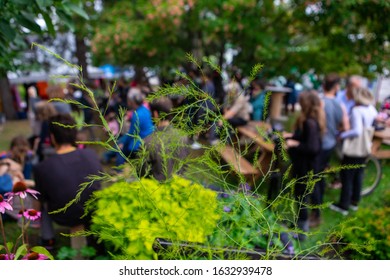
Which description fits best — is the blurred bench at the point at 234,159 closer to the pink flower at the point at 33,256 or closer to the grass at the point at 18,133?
the pink flower at the point at 33,256

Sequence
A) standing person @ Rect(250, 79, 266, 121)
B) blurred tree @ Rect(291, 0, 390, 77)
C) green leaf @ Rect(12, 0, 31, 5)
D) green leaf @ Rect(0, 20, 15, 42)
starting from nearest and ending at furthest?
green leaf @ Rect(12, 0, 31, 5) → green leaf @ Rect(0, 20, 15, 42) → blurred tree @ Rect(291, 0, 390, 77) → standing person @ Rect(250, 79, 266, 121)

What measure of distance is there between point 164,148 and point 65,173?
1675 mm

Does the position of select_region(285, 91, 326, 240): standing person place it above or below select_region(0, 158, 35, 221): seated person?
above

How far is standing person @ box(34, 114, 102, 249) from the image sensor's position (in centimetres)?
301

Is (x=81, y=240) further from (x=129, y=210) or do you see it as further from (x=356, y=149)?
(x=356, y=149)

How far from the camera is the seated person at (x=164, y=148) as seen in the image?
1.54 m

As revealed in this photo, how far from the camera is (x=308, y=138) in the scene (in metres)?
4.04

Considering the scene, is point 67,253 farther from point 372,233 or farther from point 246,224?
point 372,233

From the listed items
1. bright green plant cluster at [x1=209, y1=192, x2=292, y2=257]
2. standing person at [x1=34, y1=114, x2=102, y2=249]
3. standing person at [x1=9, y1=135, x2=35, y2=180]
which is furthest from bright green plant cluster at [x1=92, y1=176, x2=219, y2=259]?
standing person at [x1=9, y1=135, x2=35, y2=180]

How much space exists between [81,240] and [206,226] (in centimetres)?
196

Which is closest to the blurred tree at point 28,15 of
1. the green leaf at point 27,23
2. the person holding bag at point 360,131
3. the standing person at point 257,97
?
the green leaf at point 27,23

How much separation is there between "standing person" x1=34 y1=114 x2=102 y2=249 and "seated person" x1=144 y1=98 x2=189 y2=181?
46cm

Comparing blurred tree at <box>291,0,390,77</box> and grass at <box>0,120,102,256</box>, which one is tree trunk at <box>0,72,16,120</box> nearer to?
grass at <box>0,120,102,256</box>
